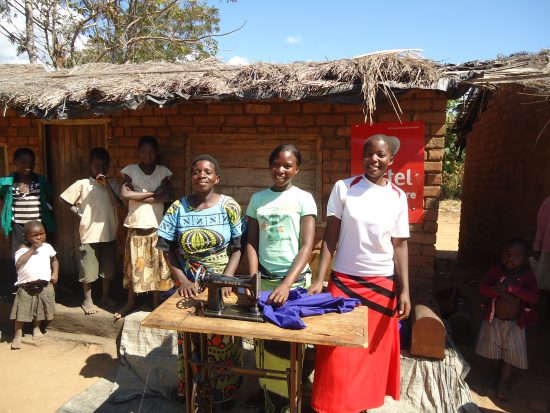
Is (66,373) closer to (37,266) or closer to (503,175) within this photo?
(37,266)

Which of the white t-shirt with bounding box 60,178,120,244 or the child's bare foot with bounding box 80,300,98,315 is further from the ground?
the white t-shirt with bounding box 60,178,120,244

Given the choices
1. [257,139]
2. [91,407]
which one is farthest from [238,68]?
[91,407]

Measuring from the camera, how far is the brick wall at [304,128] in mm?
3840

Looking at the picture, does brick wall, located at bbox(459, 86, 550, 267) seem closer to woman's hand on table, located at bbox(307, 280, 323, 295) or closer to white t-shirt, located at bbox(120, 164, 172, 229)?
woman's hand on table, located at bbox(307, 280, 323, 295)


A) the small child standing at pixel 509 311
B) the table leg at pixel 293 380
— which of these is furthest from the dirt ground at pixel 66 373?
the table leg at pixel 293 380

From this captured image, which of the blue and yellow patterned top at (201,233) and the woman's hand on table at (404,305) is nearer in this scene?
the woman's hand on table at (404,305)

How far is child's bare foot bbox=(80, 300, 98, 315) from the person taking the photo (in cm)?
440

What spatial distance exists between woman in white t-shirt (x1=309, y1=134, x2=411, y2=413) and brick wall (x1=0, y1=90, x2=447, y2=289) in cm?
135

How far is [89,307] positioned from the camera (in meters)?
4.43

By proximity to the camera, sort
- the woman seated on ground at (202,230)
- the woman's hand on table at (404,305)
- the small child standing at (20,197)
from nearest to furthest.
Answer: the woman's hand on table at (404,305) → the woman seated on ground at (202,230) → the small child standing at (20,197)

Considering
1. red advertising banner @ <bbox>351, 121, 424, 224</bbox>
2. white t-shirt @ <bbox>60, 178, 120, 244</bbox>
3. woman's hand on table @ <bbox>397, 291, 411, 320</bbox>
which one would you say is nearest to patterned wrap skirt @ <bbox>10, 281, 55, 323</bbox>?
white t-shirt @ <bbox>60, 178, 120, 244</bbox>

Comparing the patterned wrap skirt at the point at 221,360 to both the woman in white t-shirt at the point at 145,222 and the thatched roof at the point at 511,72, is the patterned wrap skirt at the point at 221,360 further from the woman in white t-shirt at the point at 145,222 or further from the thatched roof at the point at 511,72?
the thatched roof at the point at 511,72

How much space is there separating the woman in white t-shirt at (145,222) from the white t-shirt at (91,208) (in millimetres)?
435

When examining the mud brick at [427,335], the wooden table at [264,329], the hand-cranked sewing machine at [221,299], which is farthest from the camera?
the mud brick at [427,335]
